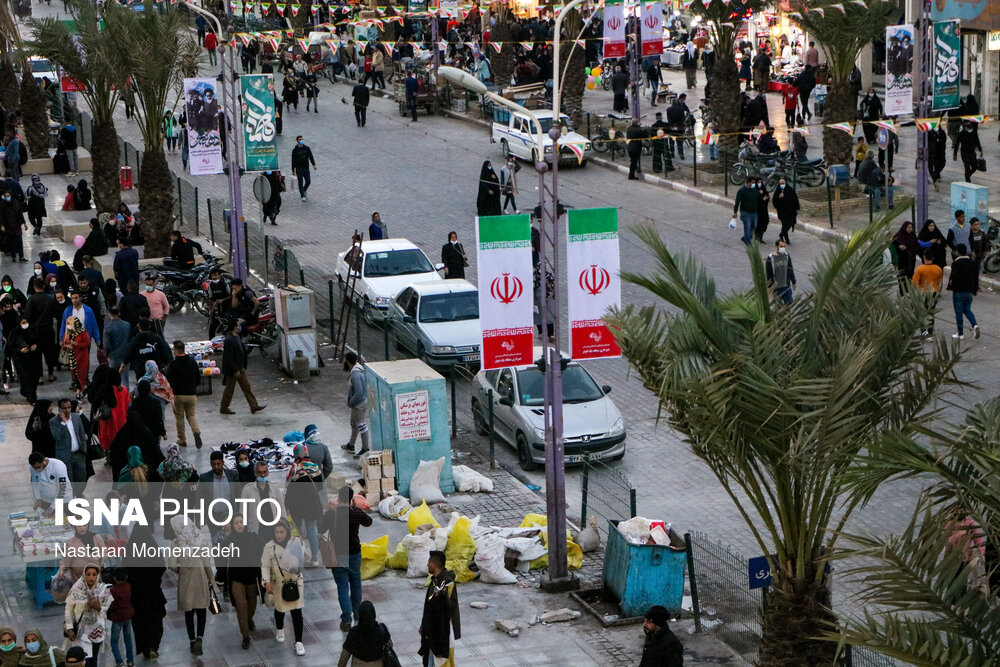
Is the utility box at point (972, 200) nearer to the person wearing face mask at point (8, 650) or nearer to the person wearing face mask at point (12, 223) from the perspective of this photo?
the person wearing face mask at point (12, 223)

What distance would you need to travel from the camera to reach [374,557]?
667 inches

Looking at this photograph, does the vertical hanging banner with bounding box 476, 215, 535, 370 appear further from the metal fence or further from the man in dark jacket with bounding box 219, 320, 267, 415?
the man in dark jacket with bounding box 219, 320, 267, 415

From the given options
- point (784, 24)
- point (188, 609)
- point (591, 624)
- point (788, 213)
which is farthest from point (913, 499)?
point (784, 24)

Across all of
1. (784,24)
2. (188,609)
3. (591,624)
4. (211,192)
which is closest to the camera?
(188,609)

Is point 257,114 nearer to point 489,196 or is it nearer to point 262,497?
point 489,196

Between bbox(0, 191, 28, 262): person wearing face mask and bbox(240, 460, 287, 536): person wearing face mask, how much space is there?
620 inches

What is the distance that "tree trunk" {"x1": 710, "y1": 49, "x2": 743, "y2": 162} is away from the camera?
37.7 metres

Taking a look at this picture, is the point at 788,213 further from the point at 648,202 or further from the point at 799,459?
the point at 799,459

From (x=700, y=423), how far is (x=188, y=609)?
5132 mm

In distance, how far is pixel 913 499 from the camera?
18859 millimetres

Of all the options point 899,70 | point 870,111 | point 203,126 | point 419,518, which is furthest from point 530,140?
point 419,518

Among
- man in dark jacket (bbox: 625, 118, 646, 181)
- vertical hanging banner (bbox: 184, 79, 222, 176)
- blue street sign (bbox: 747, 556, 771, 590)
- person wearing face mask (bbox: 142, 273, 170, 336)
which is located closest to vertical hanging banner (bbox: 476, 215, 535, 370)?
blue street sign (bbox: 747, 556, 771, 590)

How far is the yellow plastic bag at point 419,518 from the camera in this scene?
695 inches

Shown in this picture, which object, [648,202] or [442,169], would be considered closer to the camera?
[648,202]
